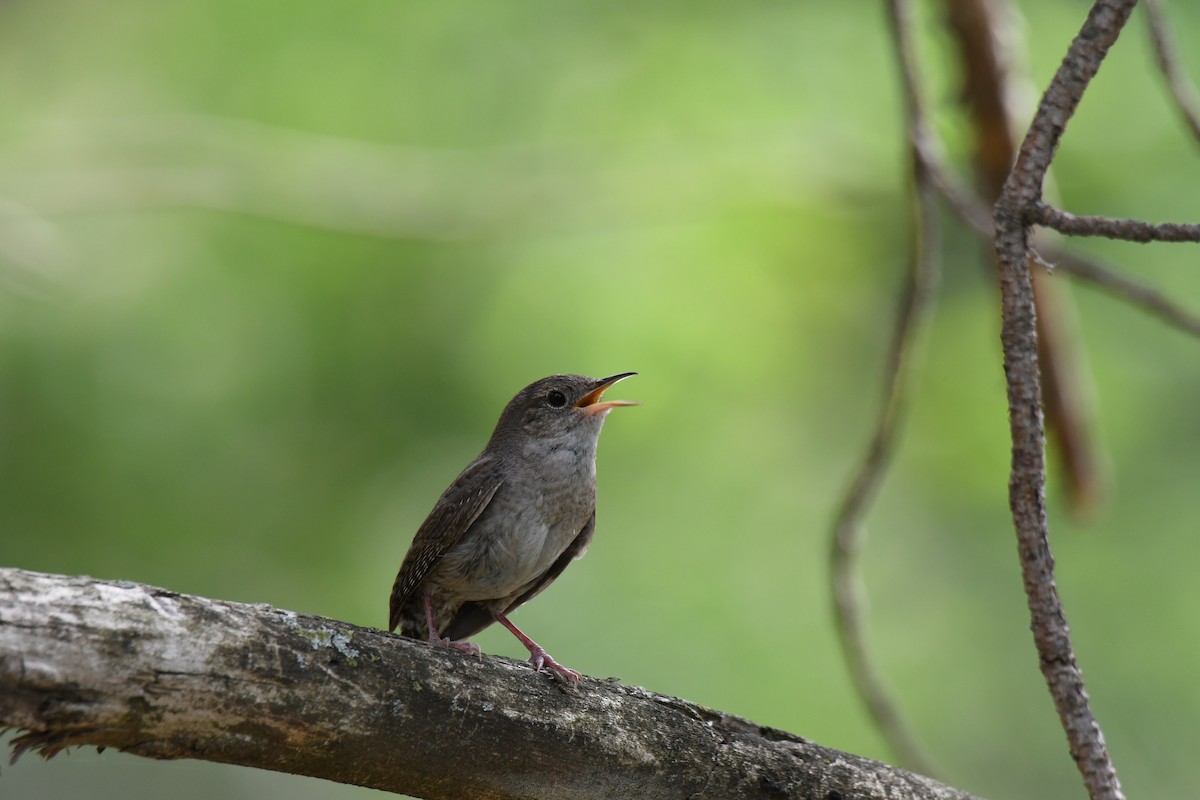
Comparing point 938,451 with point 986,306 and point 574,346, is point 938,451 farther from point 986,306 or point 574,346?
point 574,346

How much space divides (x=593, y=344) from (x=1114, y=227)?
3.98 m

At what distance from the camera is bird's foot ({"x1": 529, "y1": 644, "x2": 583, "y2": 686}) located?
292 cm

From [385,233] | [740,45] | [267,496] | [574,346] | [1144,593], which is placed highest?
[740,45]

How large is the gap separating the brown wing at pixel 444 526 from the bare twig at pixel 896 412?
129 centimetres

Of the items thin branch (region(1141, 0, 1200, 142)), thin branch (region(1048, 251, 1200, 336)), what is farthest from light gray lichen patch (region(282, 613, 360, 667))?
thin branch (region(1141, 0, 1200, 142))

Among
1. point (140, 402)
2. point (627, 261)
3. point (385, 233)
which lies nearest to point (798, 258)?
point (627, 261)

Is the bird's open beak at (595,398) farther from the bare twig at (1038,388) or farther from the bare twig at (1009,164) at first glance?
the bare twig at (1038,388)

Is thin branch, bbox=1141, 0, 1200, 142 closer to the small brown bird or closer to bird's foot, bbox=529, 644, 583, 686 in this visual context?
the small brown bird

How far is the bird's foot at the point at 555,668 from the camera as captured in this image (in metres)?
2.92

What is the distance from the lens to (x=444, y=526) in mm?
4441

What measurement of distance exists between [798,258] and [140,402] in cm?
377

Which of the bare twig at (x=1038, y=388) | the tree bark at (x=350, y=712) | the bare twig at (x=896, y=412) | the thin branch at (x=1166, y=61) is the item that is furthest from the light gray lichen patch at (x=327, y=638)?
the thin branch at (x=1166, y=61)

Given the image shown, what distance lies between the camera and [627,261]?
6.76 meters

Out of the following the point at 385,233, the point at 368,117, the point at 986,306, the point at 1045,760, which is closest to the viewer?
the point at 385,233
